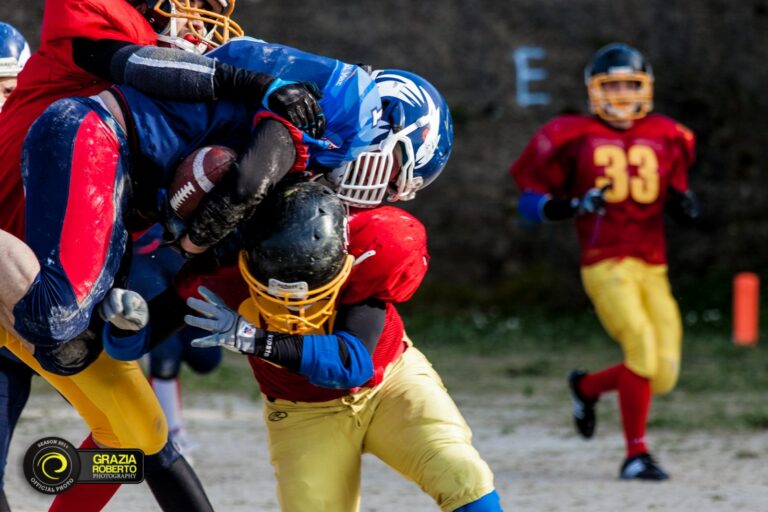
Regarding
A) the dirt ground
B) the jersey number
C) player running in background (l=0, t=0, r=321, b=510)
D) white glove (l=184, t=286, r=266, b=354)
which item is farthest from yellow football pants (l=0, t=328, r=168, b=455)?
the jersey number

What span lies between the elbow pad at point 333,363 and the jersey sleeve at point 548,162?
3.30 m

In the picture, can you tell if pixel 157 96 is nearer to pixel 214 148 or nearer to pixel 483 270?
pixel 214 148

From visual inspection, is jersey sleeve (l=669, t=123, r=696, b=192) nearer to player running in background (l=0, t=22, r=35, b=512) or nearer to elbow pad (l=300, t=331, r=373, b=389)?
player running in background (l=0, t=22, r=35, b=512)

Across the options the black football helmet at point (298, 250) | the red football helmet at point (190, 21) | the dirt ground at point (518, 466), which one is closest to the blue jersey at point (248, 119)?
the black football helmet at point (298, 250)

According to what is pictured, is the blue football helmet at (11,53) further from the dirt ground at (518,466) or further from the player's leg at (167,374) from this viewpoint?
the player's leg at (167,374)

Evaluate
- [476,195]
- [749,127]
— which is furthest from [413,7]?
[749,127]

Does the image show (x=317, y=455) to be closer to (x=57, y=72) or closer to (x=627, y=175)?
(x=57, y=72)

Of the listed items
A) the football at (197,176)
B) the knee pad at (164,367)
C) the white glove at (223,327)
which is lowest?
the knee pad at (164,367)

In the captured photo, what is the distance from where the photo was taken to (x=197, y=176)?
10.9ft

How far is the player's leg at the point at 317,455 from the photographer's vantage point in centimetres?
342

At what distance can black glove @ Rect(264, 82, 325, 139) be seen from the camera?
3275mm

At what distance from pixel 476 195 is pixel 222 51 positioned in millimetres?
8126

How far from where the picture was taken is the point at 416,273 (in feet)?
11.4

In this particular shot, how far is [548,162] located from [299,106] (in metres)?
3.41
